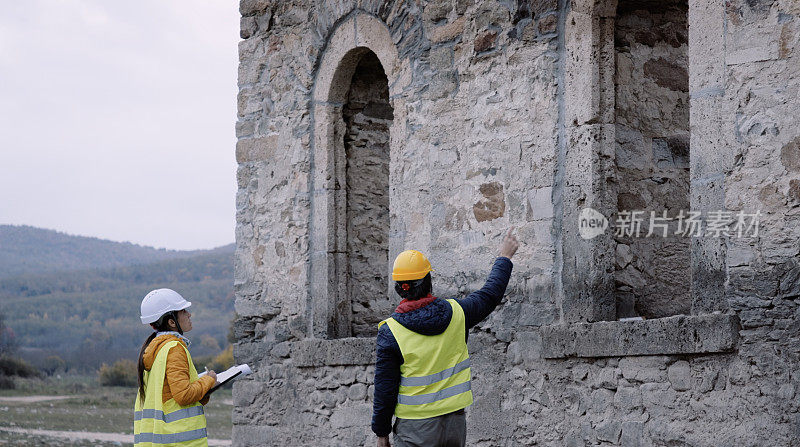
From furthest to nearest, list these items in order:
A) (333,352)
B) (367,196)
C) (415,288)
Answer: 1. (367,196)
2. (333,352)
3. (415,288)

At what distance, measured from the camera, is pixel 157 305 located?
5.00 metres

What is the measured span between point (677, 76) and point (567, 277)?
1512mm

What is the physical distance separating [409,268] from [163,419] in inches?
53.5

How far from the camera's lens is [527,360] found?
20.8 feet

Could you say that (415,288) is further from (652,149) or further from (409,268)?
(652,149)

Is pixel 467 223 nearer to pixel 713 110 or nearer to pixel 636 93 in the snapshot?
pixel 636 93

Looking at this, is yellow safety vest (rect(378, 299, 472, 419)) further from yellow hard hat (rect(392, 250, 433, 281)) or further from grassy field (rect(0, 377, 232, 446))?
grassy field (rect(0, 377, 232, 446))

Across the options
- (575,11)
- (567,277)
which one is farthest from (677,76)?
(567,277)

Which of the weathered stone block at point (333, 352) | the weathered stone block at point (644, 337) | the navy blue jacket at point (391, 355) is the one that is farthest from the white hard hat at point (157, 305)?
the weathered stone block at point (333, 352)

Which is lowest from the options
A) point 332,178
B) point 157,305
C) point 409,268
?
point 157,305

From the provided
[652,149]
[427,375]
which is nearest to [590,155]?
[652,149]

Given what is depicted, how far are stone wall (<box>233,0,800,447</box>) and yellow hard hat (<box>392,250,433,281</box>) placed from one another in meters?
1.40

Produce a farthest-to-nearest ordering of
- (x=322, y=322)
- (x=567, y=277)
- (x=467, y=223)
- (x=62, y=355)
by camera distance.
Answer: (x=62, y=355)
(x=322, y=322)
(x=467, y=223)
(x=567, y=277)

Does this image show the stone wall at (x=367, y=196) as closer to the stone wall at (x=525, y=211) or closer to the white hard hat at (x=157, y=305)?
the stone wall at (x=525, y=211)
